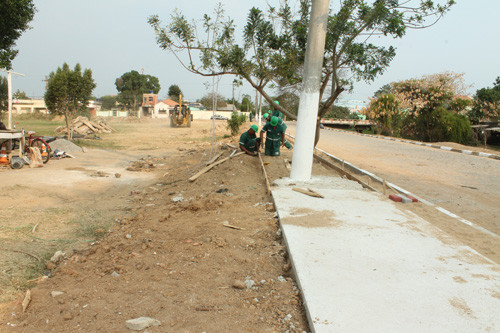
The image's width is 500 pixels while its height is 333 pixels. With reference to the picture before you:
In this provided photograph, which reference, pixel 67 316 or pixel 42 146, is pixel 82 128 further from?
pixel 67 316

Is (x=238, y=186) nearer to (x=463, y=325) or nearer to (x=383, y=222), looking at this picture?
(x=383, y=222)

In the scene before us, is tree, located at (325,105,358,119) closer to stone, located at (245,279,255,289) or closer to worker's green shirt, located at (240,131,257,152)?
worker's green shirt, located at (240,131,257,152)

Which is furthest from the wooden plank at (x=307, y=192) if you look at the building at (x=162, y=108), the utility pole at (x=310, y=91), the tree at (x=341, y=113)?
the building at (x=162, y=108)

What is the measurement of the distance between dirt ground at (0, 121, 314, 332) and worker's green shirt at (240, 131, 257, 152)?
427 centimetres

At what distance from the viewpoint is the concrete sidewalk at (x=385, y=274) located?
8.31ft

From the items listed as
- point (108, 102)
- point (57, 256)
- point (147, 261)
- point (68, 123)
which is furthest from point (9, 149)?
point (108, 102)

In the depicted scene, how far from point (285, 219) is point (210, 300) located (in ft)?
6.46

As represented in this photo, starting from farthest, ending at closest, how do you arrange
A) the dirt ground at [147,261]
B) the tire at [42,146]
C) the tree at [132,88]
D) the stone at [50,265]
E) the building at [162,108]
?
the tree at [132,88] → the building at [162,108] → the tire at [42,146] → the stone at [50,265] → the dirt ground at [147,261]

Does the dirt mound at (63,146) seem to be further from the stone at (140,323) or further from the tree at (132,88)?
the tree at (132,88)

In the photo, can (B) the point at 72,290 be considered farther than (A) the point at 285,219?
No

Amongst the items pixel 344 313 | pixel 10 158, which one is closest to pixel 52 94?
pixel 10 158

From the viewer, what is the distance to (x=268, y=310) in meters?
2.86

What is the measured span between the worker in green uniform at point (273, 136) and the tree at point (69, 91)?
13.5 metres

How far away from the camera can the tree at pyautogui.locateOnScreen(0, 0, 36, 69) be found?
1372 centimetres
